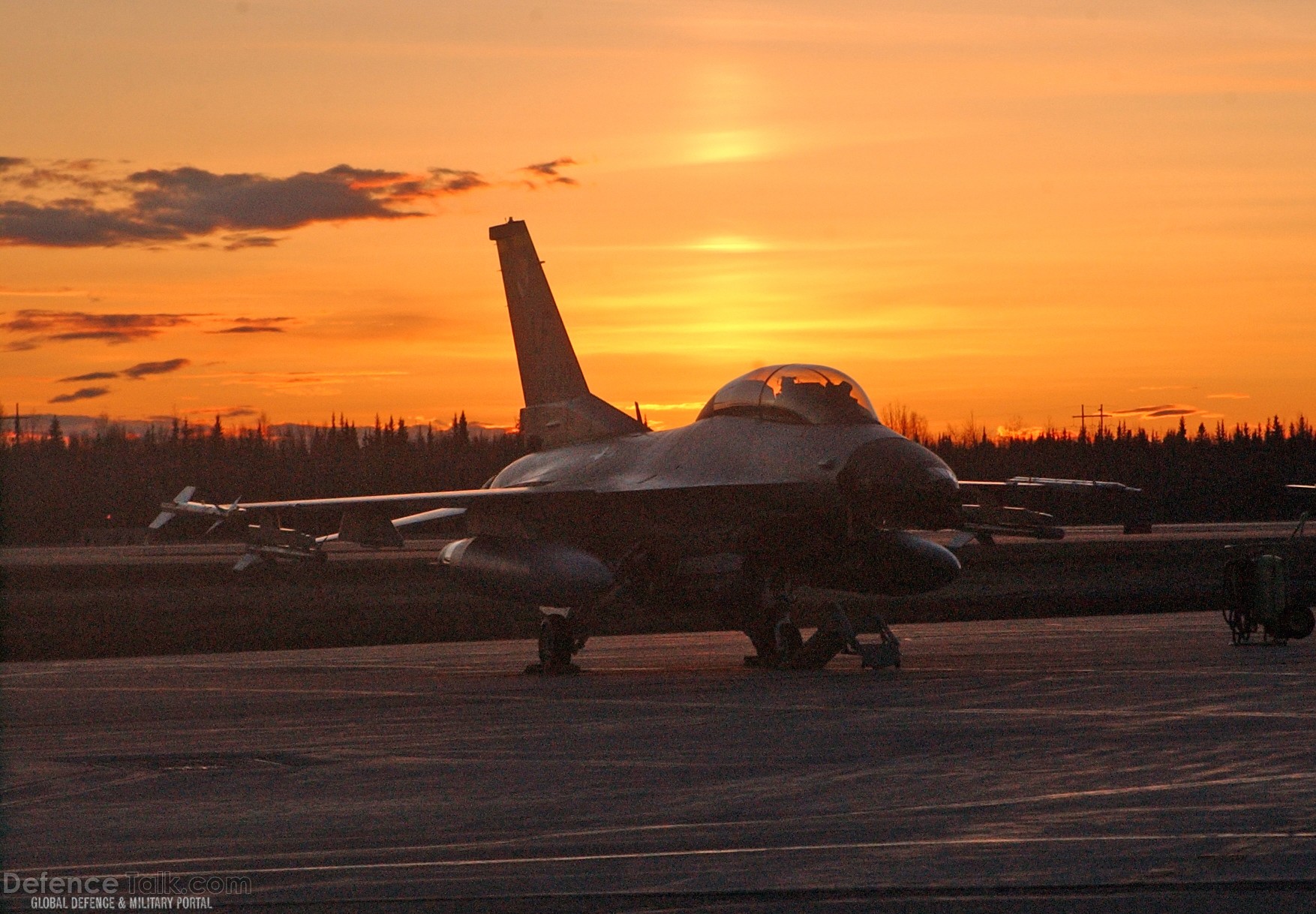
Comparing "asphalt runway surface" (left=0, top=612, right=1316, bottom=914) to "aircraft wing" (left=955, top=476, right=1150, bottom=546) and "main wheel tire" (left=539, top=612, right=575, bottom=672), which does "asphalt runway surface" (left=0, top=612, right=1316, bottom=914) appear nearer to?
"main wheel tire" (left=539, top=612, right=575, bottom=672)

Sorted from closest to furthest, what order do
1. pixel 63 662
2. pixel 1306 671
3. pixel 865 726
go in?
pixel 865 726
pixel 1306 671
pixel 63 662

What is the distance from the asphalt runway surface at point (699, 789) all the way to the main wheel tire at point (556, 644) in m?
1.10

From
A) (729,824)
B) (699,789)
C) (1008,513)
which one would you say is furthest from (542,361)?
(729,824)

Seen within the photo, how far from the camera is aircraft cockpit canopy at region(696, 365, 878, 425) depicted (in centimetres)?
1966

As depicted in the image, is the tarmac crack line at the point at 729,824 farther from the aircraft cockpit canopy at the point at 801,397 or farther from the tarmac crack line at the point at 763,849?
the aircraft cockpit canopy at the point at 801,397

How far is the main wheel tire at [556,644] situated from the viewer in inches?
830

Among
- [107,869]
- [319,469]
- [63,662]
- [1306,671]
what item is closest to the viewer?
[107,869]

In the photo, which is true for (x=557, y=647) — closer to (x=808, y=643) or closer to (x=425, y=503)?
(x=425, y=503)

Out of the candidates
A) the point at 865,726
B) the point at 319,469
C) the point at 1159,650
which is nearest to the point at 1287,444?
the point at 319,469

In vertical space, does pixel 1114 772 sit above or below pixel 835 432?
below

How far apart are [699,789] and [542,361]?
15.1 m

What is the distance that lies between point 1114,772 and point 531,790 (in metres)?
3.95

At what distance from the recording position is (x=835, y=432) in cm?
1928

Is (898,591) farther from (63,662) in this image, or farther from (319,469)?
(319,469)
